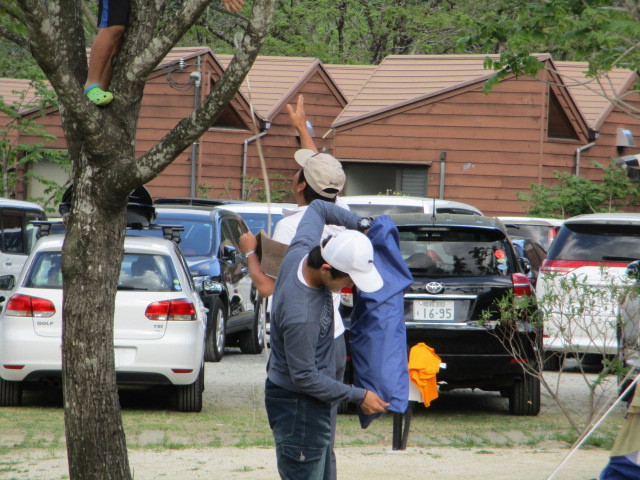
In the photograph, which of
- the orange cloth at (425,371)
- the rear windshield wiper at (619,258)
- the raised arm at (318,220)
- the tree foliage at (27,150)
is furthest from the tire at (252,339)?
the tree foliage at (27,150)

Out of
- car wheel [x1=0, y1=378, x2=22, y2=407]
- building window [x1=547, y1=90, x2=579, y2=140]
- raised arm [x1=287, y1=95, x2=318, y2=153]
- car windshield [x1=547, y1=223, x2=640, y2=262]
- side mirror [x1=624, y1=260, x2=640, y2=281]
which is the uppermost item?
building window [x1=547, y1=90, x2=579, y2=140]

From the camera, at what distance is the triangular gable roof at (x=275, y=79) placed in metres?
29.7

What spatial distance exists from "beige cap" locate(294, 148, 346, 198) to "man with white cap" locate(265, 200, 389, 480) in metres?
0.79

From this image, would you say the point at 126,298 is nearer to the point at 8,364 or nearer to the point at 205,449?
the point at 8,364

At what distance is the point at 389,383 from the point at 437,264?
5052mm

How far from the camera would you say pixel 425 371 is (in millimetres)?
8430

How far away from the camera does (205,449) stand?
798 centimetres

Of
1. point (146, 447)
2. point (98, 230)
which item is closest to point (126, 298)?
point (146, 447)

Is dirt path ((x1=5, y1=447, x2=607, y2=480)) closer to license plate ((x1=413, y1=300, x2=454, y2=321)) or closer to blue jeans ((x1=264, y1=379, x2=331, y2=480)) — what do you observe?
license plate ((x1=413, y1=300, x2=454, y2=321))

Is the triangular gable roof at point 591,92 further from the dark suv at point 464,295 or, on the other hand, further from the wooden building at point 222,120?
the dark suv at point 464,295

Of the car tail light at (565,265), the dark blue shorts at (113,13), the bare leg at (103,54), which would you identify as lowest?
the car tail light at (565,265)

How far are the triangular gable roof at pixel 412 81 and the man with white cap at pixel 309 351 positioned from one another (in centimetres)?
2225

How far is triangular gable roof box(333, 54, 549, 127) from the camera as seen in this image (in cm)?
2681

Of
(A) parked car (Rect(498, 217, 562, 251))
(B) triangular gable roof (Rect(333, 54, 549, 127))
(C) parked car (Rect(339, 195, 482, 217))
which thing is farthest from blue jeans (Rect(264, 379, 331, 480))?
(B) triangular gable roof (Rect(333, 54, 549, 127))
